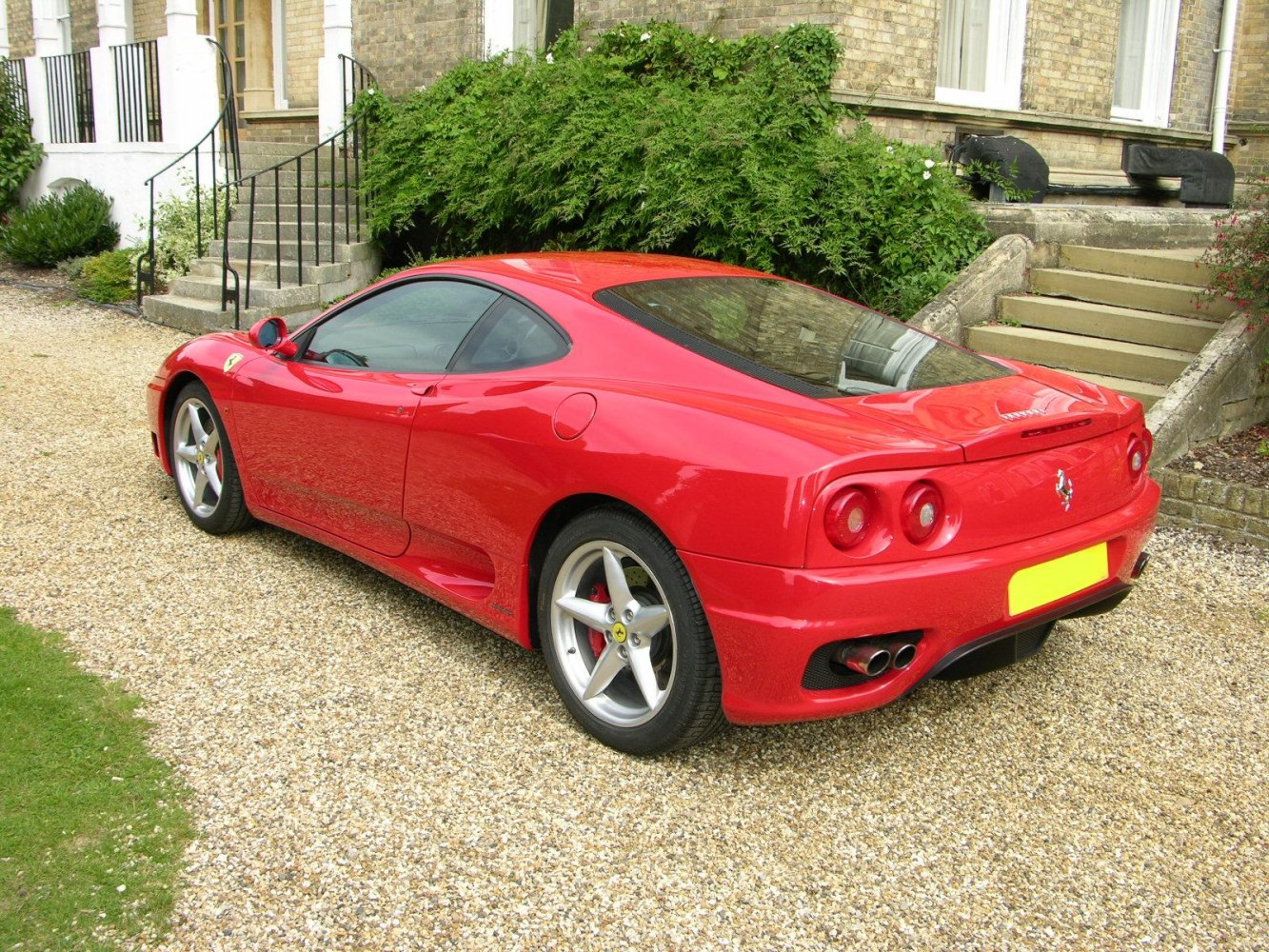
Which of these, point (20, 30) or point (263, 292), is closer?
point (263, 292)

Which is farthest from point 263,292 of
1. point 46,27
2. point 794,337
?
point 46,27

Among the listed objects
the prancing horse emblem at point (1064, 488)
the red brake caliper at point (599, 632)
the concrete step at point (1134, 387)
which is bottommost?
the red brake caliper at point (599, 632)

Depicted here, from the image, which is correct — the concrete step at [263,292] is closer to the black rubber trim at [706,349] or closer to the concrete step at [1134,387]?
the concrete step at [1134,387]

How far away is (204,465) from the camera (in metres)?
5.02

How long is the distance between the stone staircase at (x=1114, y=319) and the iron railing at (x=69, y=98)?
38.0 ft

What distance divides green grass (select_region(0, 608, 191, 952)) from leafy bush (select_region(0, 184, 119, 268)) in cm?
1089

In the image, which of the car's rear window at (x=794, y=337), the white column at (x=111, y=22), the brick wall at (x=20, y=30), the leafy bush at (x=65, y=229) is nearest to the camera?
the car's rear window at (x=794, y=337)

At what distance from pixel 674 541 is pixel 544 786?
0.77 m

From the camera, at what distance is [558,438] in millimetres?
3295

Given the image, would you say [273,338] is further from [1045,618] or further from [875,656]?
[1045,618]

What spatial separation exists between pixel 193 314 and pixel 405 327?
694cm

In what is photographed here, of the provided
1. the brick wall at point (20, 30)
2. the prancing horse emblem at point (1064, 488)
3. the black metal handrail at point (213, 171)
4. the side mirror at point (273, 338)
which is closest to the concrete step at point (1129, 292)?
the prancing horse emblem at point (1064, 488)

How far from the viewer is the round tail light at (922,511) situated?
2859 millimetres

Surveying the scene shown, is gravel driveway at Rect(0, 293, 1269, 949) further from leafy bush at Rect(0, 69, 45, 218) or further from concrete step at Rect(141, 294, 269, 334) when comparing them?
leafy bush at Rect(0, 69, 45, 218)
